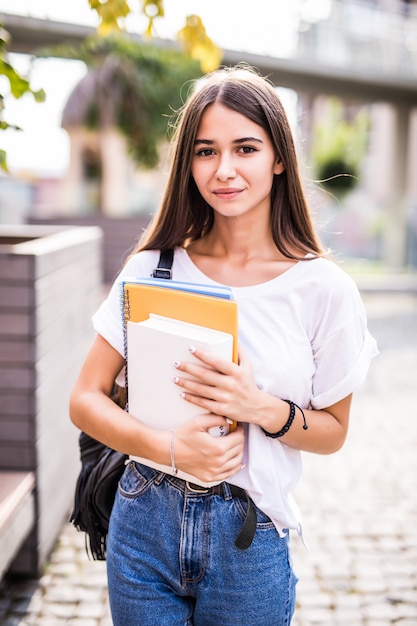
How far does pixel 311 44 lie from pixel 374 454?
39.3 feet

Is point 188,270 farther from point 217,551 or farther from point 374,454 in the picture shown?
point 374,454

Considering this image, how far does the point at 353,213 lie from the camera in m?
30.4

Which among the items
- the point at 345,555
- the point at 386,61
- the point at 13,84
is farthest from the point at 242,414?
the point at 386,61

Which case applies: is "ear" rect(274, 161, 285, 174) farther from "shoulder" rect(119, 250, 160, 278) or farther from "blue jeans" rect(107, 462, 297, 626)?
"blue jeans" rect(107, 462, 297, 626)

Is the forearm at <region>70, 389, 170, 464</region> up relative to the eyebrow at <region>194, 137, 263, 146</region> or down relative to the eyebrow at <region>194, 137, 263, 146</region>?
down

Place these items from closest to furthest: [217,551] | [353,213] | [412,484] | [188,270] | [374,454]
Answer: [217,551] → [188,270] → [412,484] → [374,454] → [353,213]

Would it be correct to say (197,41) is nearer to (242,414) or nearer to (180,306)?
(180,306)

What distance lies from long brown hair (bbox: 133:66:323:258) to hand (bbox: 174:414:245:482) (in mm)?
471

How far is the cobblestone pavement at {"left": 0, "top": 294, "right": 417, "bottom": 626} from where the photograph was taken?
2.85 m

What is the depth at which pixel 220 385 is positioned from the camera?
1321 mm

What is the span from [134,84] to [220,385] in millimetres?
10332

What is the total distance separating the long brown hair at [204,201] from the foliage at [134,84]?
9.53 meters

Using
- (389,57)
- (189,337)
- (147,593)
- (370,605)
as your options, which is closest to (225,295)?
(189,337)

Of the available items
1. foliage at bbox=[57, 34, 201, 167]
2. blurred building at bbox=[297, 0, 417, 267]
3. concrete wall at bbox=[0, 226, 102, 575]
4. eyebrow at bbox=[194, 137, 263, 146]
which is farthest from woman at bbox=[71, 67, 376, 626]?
foliage at bbox=[57, 34, 201, 167]
